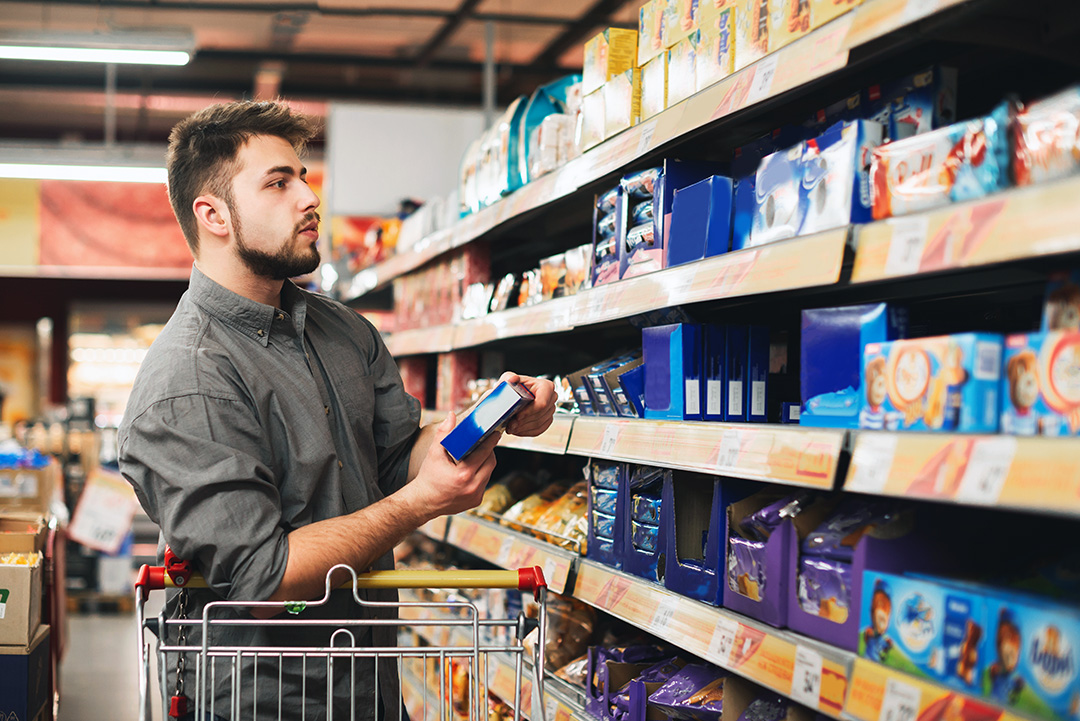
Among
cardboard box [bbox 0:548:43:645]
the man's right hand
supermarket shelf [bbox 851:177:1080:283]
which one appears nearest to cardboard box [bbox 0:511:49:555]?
cardboard box [bbox 0:548:43:645]

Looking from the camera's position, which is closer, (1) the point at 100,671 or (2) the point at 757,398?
(2) the point at 757,398

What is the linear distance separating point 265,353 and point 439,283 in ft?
5.77

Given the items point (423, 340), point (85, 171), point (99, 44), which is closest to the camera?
point (423, 340)

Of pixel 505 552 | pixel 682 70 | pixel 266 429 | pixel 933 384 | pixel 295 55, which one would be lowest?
pixel 505 552

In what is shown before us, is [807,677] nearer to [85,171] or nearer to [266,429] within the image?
[266,429]

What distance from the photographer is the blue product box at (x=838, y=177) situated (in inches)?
56.9

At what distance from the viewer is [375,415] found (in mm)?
2283

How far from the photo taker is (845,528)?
60.1 inches

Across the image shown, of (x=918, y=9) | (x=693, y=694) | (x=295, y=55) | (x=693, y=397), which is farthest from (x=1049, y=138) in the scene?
(x=295, y=55)

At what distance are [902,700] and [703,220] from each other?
2.95 ft

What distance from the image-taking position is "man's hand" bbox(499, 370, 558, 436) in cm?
196

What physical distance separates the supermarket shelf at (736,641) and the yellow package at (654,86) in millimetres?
977

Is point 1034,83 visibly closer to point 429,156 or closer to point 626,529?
point 626,529

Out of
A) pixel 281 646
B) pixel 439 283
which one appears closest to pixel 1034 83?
pixel 281 646
